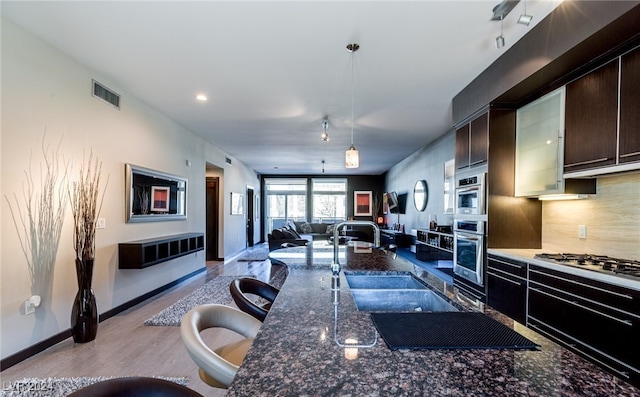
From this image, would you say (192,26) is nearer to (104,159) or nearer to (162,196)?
(104,159)

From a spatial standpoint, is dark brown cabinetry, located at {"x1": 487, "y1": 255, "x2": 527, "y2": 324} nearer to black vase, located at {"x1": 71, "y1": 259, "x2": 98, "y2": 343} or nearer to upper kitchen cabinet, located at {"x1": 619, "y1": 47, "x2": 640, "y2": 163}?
upper kitchen cabinet, located at {"x1": 619, "y1": 47, "x2": 640, "y2": 163}

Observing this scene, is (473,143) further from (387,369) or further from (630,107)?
(387,369)

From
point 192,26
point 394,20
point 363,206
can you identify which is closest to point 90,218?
point 192,26

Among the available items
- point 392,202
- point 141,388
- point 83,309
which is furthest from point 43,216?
point 392,202

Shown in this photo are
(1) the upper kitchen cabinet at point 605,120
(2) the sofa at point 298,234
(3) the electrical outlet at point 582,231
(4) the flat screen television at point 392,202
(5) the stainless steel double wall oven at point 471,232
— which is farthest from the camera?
(4) the flat screen television at point 392,202

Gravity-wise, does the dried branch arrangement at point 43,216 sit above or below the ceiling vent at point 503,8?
below

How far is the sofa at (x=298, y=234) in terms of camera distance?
7348 mm

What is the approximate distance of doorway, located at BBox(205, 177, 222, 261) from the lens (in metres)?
7.51

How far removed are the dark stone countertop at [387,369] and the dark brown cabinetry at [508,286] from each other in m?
1.87

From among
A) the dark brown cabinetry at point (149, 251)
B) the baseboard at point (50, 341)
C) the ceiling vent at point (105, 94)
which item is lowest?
the baseboard at point (50, 341)

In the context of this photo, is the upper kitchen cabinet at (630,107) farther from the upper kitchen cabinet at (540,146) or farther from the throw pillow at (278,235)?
the throw pillow at (278,235)

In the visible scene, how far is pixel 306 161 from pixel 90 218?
20.7 ft

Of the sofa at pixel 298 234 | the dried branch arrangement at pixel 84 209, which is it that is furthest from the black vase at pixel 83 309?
the sofa at pixel 298 234

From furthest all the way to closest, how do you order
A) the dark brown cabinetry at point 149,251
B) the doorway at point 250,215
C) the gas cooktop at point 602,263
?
1. the doorway at point 250,215
2. the dark brown cabinetry at point 149,251
3. the gas cooktop at point 602,263
